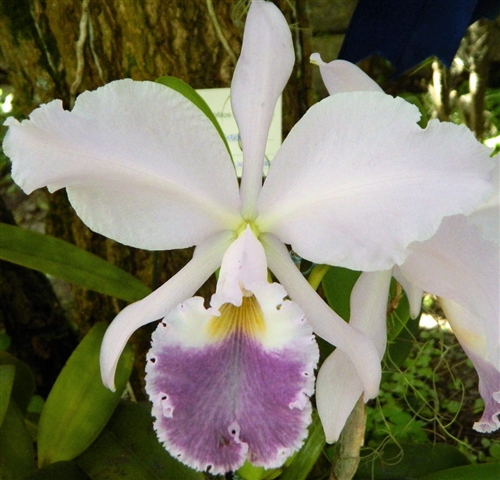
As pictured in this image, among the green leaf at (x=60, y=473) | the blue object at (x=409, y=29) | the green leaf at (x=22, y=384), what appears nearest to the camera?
the blue object at (x=409, y=29)

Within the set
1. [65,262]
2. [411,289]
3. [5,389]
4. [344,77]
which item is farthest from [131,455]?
[344,77]

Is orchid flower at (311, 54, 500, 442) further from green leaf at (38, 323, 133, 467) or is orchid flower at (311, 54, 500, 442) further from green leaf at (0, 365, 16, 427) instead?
green leaf at (0, 365, 16, 427)

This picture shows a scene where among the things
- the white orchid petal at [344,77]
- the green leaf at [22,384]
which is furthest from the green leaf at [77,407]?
the white orchid petal at [344,77]

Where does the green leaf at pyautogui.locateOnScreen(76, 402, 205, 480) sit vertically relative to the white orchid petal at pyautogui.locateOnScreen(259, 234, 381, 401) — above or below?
below

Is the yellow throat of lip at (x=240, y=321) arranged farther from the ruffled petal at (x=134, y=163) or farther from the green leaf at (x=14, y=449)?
the green leaf at (x=14, y=449)

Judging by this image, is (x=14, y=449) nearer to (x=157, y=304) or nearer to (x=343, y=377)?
(x=157, y=304)

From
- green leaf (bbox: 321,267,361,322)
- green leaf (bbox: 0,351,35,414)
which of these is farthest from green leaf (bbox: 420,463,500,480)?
green leaf (bbox: 0,351,35,414)
